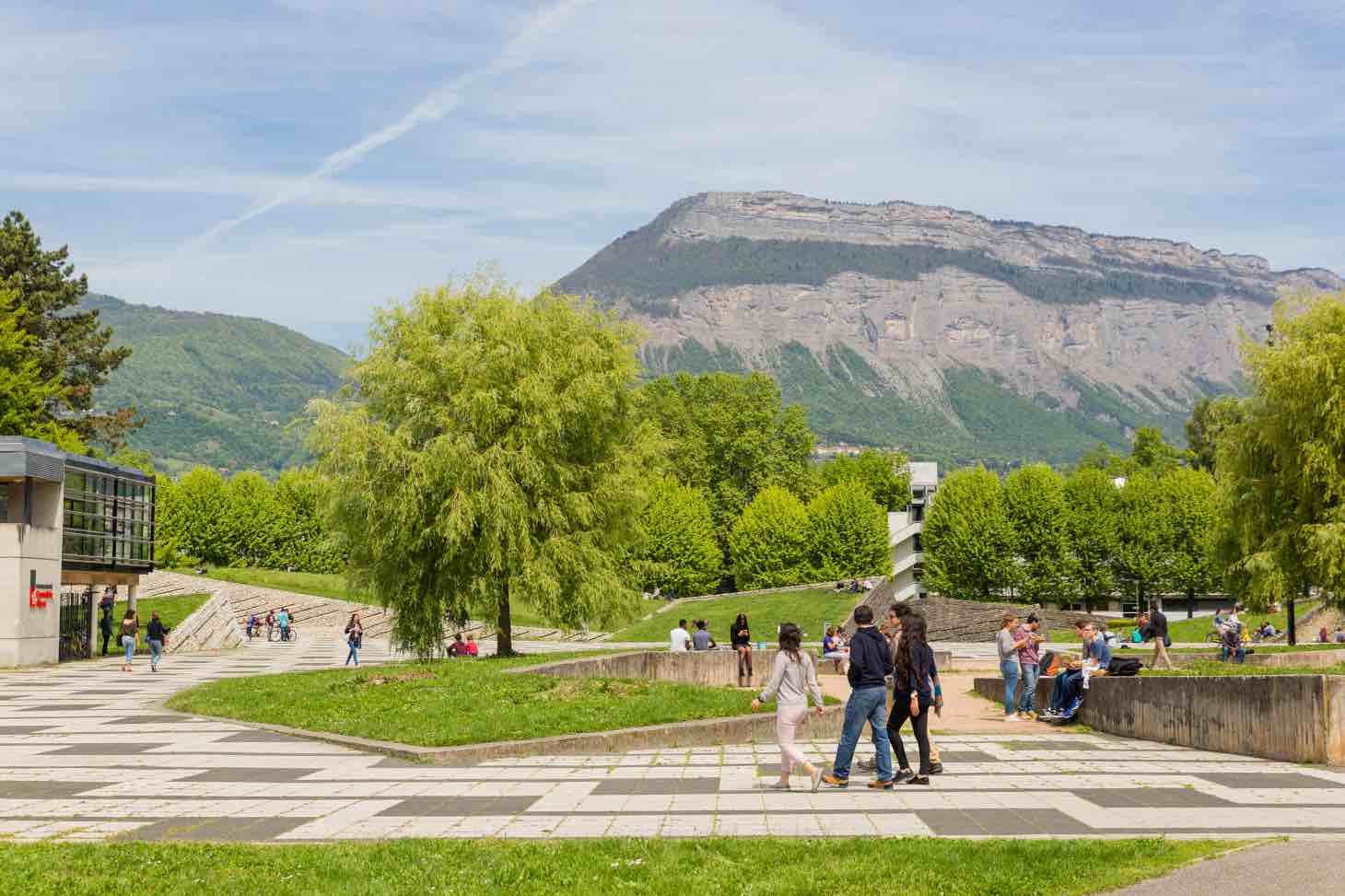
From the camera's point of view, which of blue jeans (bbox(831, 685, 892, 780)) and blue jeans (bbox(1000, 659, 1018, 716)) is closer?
blue jeans (bbox(831, 685, 892, 780))

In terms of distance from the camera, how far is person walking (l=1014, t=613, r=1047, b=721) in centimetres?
2212

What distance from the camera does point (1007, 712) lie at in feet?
73.2

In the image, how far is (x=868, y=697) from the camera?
542 inches

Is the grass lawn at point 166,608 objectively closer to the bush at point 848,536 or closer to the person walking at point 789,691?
the person walking at point 789,691

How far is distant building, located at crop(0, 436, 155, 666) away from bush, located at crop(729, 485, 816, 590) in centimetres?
5408

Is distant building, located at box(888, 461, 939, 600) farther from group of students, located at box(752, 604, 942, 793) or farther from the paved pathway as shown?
group of students, located at box(752, 604, 942, 793)

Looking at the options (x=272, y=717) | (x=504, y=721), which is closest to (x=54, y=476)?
(x=272, y=717)

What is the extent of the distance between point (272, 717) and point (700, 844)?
1342 centimetres

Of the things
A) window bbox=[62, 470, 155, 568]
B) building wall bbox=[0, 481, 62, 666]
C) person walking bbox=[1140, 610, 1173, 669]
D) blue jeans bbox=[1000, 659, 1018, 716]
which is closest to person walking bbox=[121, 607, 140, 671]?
building wall bbox=[0, 481, 62, 666]

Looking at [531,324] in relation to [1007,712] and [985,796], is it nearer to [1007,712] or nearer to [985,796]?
[1007,712]

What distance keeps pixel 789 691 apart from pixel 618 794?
7.21 feet

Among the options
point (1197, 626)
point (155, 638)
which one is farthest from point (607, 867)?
point (1197, 626)

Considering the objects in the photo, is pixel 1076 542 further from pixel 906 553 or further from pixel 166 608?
pixel 166 608

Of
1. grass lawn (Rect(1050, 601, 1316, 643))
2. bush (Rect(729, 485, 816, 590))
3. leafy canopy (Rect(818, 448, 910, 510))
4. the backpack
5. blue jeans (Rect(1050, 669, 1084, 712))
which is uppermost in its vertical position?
leafy canopy (Rect(818, 448, 910, 510))
